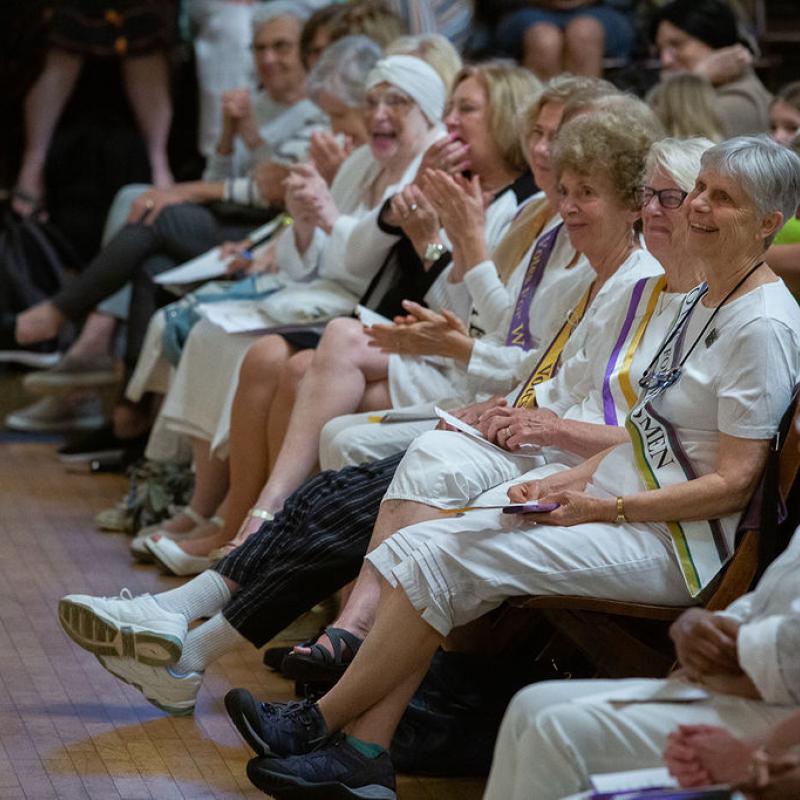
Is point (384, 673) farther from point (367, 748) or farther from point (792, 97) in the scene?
point (792, 97)

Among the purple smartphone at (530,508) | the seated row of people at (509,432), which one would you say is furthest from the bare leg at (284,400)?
the purple smartphone at (530,508)

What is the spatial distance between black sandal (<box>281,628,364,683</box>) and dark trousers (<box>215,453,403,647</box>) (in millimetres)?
218

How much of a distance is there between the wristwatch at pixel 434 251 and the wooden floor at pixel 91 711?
1.01 m

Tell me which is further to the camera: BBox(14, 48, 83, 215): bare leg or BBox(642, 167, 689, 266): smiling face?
BBox(14, 48, 83, 215): bare leg

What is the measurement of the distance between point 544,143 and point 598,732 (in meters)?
1.94

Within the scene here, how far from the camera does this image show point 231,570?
3518 mm

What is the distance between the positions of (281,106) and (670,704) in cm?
423

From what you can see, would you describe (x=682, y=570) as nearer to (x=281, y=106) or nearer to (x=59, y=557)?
(x=59, y=557)

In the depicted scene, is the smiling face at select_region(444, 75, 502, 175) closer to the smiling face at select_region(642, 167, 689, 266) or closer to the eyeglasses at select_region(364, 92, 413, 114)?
the eyeglasses at select_region(364, 92, 413, 114)

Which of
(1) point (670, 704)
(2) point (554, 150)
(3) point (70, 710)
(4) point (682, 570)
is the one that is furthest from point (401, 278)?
(1) point (670, 704)

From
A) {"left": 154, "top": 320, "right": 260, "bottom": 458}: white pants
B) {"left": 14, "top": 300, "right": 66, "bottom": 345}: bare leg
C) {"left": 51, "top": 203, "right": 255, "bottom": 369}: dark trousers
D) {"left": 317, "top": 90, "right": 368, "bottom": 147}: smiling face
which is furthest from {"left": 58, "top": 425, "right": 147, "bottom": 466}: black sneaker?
{"left": 317, "top": 90, "right": 368, "bottom": 147}: smiling face

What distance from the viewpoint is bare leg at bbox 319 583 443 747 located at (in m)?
2.87

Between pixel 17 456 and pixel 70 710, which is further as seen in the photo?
pixel 17 456

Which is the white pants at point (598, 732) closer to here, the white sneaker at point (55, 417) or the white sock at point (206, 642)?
the white sock at point (206, 642)
